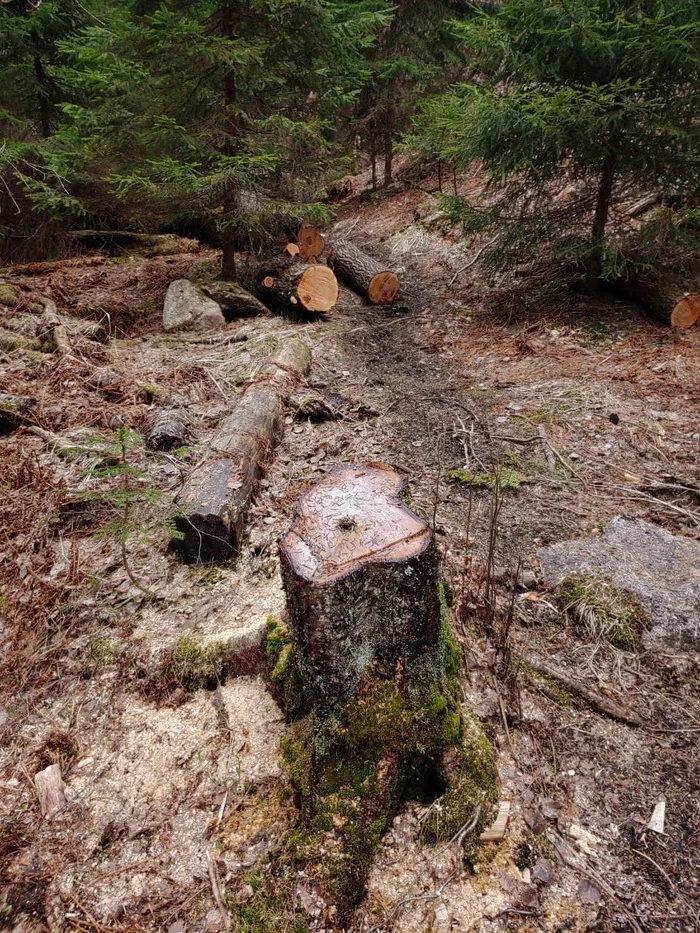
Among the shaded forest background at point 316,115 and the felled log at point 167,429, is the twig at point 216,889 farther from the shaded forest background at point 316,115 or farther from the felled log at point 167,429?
the shaded forest background at point 316,115

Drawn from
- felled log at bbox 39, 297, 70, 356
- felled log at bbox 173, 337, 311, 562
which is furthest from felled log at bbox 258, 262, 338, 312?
felled log at bbox 173, 337, 311, 562

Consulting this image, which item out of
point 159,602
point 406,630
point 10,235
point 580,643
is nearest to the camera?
point 406,630

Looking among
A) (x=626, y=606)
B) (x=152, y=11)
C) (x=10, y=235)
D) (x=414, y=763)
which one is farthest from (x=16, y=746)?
(x=10, y=235)

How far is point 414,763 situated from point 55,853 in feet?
4.94

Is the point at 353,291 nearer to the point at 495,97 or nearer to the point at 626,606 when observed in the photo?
the point at 495,97

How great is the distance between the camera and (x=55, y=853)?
201 centimetres

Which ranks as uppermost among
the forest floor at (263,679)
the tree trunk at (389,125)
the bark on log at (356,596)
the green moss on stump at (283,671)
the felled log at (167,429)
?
the tree trunk at (389,125)

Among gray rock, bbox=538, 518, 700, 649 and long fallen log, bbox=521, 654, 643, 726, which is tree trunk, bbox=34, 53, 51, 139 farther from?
long fallen log, bbox=521, 654, 643, 726

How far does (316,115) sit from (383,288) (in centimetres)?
349

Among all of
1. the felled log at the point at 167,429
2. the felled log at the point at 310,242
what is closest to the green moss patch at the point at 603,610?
the felled log at the point at 167,429

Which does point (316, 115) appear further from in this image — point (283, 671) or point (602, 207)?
point (283, 671)

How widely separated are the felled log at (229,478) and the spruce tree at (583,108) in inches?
191

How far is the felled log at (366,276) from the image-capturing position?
909 cm

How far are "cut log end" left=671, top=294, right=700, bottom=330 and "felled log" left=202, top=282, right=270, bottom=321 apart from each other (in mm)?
6189
